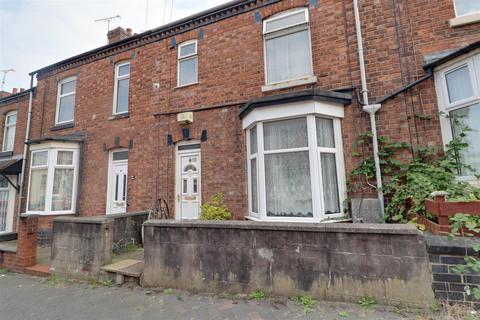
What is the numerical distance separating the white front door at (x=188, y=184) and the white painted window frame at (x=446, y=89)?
18.5 ft

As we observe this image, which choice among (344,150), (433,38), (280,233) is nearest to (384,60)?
(433,38)

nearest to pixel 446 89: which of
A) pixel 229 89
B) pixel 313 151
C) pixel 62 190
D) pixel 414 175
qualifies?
pixel 414 175

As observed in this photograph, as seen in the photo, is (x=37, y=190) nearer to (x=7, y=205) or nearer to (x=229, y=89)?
(x=7, y=205)

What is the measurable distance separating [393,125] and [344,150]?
3.53ft

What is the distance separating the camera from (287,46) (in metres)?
6.44

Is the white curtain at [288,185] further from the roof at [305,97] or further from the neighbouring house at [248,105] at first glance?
the roof at [305,97]

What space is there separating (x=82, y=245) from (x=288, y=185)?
434 centimetres

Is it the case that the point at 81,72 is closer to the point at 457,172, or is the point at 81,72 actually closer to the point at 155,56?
the point at 155,56

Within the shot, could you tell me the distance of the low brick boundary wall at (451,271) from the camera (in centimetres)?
292

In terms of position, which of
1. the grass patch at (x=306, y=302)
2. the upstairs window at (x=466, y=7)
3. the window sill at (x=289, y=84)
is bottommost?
the grass patch at (x=306, y=302)

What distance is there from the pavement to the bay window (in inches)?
74.5

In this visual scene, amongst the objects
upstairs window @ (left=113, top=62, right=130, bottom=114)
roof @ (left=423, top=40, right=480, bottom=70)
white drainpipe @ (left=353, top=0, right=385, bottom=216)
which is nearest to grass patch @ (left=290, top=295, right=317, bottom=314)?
white drainpipe @ (left=353, top=0, right=385, bottom=216)

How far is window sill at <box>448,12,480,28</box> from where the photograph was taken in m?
4.79

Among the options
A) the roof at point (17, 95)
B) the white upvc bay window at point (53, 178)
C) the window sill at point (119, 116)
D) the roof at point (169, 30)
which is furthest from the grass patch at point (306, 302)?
the roof at point (17, 95)
